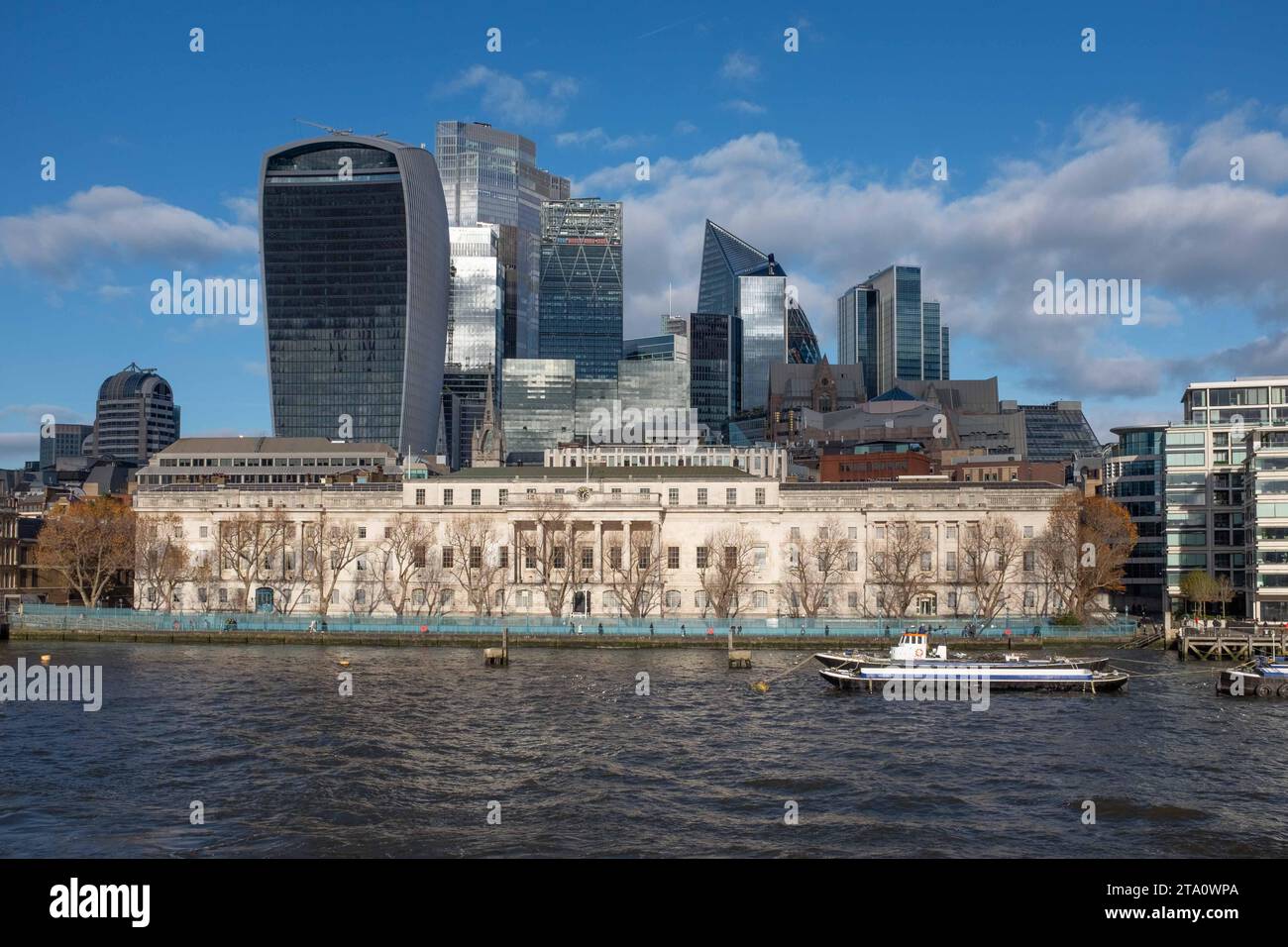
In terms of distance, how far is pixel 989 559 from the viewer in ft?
395

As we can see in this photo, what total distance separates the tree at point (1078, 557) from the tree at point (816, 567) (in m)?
19.9

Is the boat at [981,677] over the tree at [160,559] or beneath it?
beneath

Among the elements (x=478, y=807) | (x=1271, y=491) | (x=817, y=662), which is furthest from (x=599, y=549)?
(x=478, y=807)

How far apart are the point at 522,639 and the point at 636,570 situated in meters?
18.9

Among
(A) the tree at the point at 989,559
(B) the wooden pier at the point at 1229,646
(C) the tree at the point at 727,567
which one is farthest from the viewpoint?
(C) the tree at the point at 727,567

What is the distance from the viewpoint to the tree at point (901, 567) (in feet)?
378

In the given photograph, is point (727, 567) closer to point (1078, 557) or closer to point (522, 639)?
point (522, 639)

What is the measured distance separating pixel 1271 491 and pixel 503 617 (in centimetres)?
7327

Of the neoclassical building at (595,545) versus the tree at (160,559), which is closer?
the neoclassical building at (595,545)

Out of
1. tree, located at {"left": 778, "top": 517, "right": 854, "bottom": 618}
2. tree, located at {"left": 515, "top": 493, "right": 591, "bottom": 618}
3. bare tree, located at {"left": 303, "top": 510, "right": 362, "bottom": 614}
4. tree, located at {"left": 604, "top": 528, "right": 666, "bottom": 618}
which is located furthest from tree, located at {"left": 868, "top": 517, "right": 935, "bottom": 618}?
bare tree, located at {"left": 303, "top": 510, "right": 362, "bottom": 614}

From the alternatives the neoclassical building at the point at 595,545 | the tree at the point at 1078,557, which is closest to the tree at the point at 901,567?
the neoclassical building at the point at 595,545

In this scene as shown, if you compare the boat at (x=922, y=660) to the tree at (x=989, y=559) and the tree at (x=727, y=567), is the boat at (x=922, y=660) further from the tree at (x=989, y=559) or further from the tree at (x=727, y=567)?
the tree at (x=727, y=567)

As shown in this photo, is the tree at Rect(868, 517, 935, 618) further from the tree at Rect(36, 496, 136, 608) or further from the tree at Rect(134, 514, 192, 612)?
the tree at Rect(36, 496, 136, 608)
